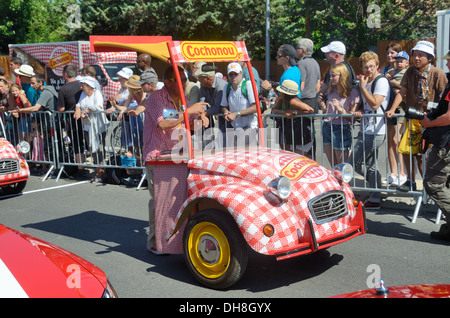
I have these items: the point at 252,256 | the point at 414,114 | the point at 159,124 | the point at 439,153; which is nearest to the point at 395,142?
the point at 439,153

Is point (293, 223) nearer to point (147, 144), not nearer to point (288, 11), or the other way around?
point (147, 144)

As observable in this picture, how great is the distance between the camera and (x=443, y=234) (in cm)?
621

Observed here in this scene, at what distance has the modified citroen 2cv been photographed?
4707 millimetres

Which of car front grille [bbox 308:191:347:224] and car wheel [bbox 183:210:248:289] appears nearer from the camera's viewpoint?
car wheel [bbox 183:210:248:289]

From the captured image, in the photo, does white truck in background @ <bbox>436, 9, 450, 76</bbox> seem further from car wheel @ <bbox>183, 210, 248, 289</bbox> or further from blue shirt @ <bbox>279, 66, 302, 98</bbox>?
car wheel @ <bbox>183, 210, 248, 289</bbox>

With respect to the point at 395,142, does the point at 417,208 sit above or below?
below

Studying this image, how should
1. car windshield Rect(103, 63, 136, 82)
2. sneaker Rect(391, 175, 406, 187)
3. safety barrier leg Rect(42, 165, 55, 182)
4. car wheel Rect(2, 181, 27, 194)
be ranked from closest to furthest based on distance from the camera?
sneaker Rect(391, 175, 406, 187), car wheel Rect(2, 181, 27, 194), safety barrier leg Rect(42, 165, 55, 182), car windshield Rect(103, 63, 136, 82)

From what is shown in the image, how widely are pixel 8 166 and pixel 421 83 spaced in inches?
253

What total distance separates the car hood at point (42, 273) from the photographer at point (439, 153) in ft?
12.8

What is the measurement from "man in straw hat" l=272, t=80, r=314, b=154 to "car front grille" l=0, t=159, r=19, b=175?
14.3ft

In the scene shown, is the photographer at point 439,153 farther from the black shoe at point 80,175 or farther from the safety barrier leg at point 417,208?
the black shoe at point 80,175

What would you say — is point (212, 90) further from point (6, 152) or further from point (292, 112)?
point (6, 152)

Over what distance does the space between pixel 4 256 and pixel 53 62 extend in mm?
16319

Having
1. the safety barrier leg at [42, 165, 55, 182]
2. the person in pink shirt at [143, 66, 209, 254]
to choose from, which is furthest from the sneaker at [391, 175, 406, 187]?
the safety barrier leg at [42, 165, 55, 182]
